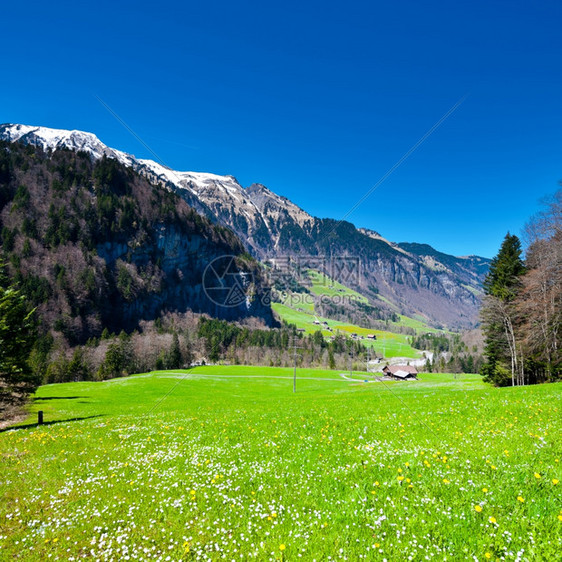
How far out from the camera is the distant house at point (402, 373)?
11856 centimetres

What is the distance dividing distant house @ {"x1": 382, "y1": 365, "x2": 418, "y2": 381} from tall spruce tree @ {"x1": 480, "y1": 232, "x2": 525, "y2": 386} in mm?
77451

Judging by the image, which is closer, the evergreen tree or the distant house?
the evergreen tree

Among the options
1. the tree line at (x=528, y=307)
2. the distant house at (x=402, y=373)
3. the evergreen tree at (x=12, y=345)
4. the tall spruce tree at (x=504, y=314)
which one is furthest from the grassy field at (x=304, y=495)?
the distant house at (x=402, y=373)

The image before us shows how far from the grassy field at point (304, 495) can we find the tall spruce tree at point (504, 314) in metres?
34.4

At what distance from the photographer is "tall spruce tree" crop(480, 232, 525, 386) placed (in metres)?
40.8

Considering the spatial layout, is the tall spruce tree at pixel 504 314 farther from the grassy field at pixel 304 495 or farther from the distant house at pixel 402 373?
the distant house at pixel 402 373

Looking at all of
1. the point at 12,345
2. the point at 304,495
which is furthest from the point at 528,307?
the point at 12,345

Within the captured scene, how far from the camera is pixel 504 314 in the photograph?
4078cm

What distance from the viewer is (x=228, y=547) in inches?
229

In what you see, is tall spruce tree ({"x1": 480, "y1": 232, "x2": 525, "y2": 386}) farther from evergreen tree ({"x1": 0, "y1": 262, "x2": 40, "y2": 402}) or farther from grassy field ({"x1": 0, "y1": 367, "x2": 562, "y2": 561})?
evergreen tree ({"x1": 0, "y1": 262, "x2": 40, "y2": 402})

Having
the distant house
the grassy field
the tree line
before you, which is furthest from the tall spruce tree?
the distant house

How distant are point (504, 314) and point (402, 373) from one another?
3490 inches

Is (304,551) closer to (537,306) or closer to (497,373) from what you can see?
(537,306)

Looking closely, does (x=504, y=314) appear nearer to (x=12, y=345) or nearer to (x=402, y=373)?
(x=12, y=345)
